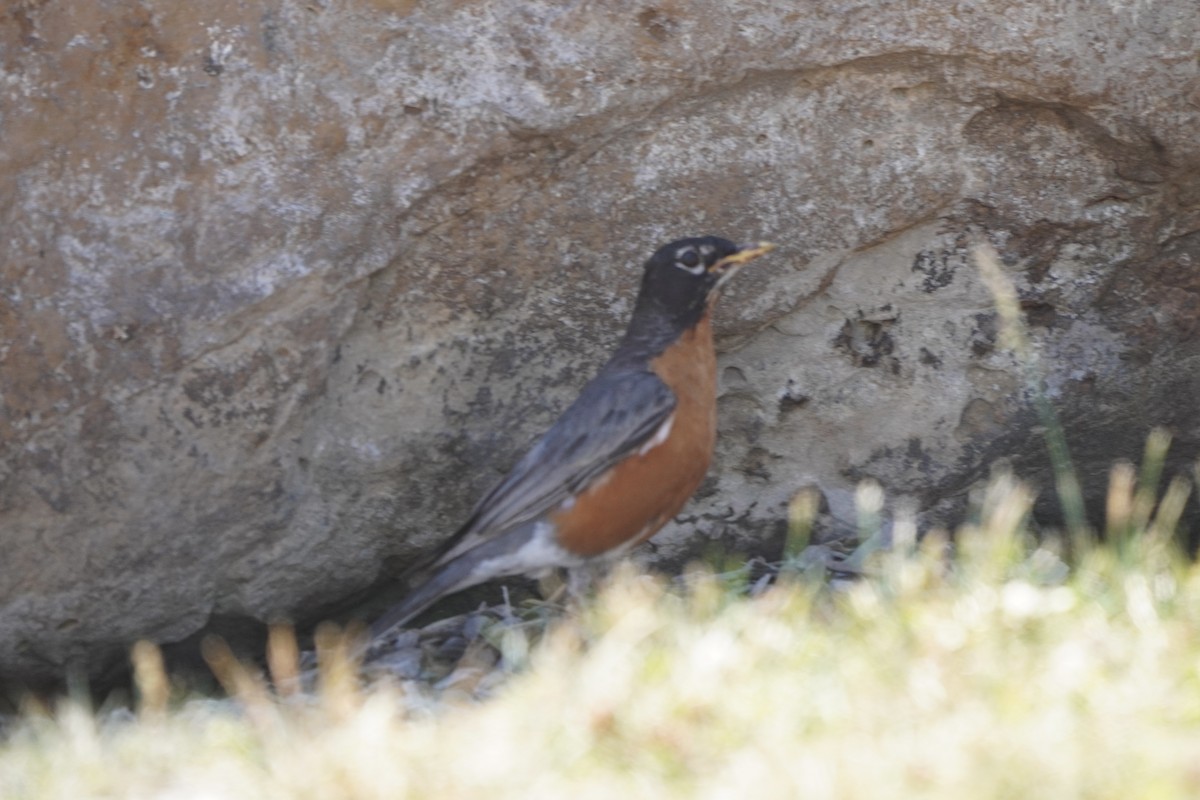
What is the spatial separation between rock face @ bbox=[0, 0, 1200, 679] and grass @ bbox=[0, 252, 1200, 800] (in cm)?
89

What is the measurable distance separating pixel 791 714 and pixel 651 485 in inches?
75.4

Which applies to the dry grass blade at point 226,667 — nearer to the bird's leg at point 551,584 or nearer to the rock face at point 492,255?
the rock face at point 492,255

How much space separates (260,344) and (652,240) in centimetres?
126

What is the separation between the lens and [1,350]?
473 centimetres

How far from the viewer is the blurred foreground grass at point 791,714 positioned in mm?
Answer: 2775

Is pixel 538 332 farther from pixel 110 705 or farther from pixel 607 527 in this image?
pixel 110 705

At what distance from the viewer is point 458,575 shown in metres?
4.97

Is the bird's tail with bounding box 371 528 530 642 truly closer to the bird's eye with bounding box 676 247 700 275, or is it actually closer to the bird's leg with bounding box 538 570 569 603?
the bird's leg with bounding box 538 570 569 603

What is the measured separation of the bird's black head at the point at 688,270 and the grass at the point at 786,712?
42.4 inches

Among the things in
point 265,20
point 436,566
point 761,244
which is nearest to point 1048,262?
point 761,244

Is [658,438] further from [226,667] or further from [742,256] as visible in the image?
[226,667]

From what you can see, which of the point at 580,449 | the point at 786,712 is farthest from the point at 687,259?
the point at 786,712

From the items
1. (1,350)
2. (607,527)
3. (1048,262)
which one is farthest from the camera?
(1048,262)

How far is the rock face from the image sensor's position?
479cm
